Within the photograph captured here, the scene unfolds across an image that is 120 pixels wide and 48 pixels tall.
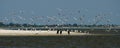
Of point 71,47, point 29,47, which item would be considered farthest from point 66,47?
point 29,47

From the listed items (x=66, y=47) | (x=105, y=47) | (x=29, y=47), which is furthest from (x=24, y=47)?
(x=105, y=47)

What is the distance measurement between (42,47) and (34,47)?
100 centimetres

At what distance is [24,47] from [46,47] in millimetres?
2691

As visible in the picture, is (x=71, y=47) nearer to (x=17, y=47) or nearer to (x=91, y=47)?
(x=91, y=47)

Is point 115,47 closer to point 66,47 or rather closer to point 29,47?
point 66,47

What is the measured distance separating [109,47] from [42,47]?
818cm

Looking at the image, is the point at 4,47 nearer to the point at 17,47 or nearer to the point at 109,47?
the point at 17,47

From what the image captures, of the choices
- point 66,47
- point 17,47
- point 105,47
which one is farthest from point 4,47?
point 105,47

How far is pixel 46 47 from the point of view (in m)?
58.8

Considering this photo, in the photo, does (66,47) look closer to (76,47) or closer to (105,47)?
(76,47)

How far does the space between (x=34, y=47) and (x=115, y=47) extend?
32.5 ft

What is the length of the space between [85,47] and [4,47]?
9.90m

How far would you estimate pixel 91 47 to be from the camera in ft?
193

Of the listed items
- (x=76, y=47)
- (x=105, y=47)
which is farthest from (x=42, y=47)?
(x=105, y=47)
